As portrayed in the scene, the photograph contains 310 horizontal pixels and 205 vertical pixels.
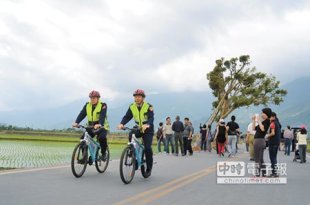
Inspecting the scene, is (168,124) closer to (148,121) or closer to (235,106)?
(148,121)

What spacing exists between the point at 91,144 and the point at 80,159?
57 cm

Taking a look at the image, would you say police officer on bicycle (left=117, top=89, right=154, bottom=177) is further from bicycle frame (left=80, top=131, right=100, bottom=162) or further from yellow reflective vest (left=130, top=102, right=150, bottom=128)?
bicycle frame (left=80, top=131, right=100, bottom=162)

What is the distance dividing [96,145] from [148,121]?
158 centimetres

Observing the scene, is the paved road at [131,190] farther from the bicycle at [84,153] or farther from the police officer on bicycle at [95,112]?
the police officer on bicycle at [95,112]

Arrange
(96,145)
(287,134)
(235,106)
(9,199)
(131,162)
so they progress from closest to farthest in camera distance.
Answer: (9,199) < (131,162) < (96,145) < (287,134) < (235,106)

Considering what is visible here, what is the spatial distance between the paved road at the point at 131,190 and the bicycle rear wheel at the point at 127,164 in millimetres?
167

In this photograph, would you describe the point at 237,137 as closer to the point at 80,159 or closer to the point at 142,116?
the point at 142,116

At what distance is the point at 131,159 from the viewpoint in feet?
33.0

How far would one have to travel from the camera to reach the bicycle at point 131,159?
9633 millimetres

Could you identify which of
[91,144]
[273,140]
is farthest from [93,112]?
[273,140]

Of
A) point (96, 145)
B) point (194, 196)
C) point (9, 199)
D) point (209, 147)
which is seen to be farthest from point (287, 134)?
point (9, 199)

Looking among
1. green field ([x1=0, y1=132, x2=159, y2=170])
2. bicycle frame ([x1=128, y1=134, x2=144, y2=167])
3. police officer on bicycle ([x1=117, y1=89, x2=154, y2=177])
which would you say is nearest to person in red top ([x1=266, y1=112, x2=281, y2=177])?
police officer on bicycle ([x1=117, y1=89, x2=154, y2=177])

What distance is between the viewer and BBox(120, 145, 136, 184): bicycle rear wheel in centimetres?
957

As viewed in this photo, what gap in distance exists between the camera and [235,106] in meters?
49.4
